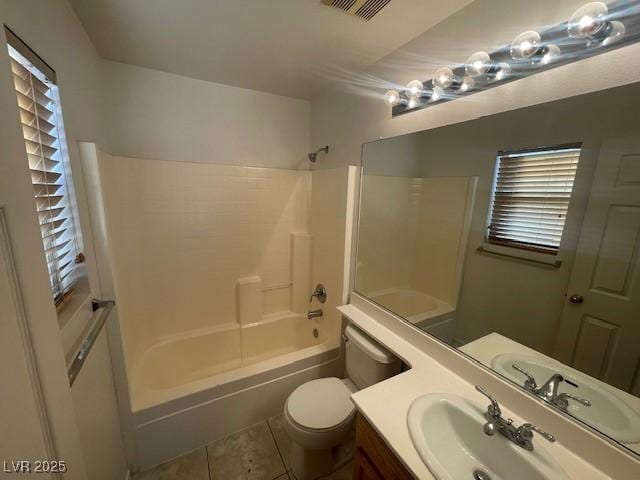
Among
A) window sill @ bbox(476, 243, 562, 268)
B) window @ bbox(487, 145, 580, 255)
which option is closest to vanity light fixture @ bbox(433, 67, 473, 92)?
window @ bbox(487, 145, 580, 255)

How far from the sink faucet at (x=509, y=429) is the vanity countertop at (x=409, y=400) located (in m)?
0.08

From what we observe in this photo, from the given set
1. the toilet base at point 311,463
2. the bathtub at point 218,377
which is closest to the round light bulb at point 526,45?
the bathtub at point 218,377

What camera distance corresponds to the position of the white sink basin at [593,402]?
709 millimetres

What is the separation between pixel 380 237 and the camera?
1.71m

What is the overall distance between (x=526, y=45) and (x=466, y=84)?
23 cm

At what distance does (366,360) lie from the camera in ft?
4.62

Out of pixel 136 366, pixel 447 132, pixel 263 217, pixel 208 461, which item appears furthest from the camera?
pixel 263 217

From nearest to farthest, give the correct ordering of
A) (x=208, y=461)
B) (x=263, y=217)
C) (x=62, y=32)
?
(x=62, y=32), (x=208, y=461), (x=263, y=217)

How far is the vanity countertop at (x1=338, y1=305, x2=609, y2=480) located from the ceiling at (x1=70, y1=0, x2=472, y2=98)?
159cm

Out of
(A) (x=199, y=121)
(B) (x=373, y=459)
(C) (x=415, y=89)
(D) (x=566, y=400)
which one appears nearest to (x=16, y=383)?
(B) (x=373, y=459)

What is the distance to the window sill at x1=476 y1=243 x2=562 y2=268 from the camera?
88cm

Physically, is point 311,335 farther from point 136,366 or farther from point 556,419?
point 556,419

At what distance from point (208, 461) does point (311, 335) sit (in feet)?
3.63

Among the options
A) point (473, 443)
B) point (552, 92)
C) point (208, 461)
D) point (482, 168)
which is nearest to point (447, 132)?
point (482, 168)
